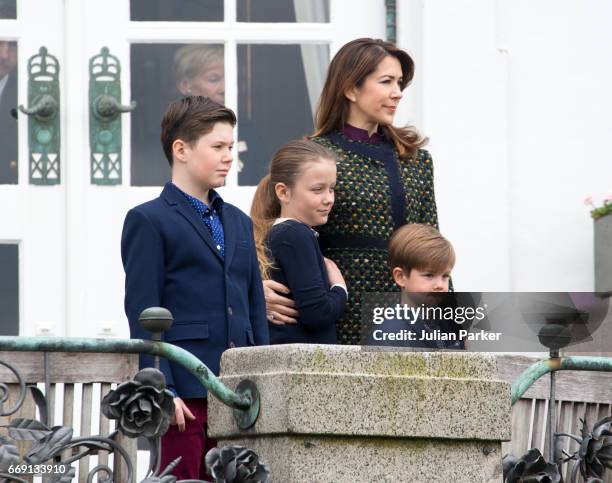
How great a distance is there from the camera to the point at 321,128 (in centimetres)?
626

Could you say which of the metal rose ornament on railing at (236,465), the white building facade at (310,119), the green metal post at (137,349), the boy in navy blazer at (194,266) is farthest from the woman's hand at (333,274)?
the white building facade at (310,119)

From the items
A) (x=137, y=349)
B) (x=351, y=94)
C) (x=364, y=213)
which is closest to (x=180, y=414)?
(x=137, y=349)

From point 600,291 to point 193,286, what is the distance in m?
2.75

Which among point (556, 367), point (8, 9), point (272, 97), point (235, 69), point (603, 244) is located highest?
point (8, 9)

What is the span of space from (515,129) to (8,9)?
2.09 metres

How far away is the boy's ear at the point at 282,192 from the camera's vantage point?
596 cm

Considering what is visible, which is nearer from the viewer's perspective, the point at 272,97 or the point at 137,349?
the point at 137,349

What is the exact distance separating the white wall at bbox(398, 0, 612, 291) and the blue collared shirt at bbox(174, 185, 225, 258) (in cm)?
242

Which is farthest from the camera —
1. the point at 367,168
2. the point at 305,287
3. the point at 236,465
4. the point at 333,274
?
the point at 367,168

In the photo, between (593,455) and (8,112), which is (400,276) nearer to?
(593,455)

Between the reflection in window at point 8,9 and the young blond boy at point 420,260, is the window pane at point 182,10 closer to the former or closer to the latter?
the reflection in window at point 8,9

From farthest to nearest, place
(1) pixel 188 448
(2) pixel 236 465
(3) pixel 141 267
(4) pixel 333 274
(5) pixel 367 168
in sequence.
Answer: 1. (5) pixel 367 168
2. (4) pixel 333 274
3. (3) pixel 141 267
4. (1) pixel 188 448
5. (2) pixel 236 465

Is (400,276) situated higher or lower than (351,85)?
lower

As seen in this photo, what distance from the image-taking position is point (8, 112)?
7.89 metres
